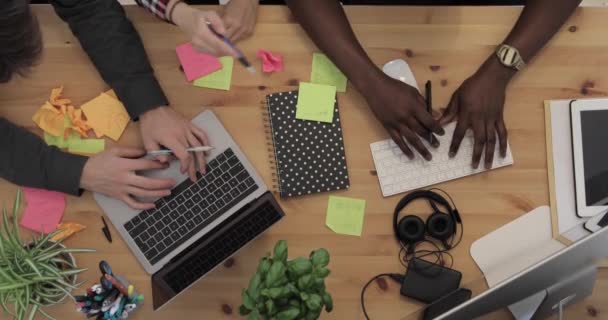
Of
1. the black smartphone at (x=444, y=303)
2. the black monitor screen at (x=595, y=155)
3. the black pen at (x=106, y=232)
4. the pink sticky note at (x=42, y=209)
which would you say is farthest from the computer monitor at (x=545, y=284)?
the pink sticky note at (x=42, y=209)

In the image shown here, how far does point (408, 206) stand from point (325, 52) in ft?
1.20

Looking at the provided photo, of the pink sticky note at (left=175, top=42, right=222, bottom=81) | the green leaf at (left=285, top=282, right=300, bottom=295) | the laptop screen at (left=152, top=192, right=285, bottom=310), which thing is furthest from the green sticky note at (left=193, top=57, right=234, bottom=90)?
the green leaf at (left=285, top=282, right=300, bottom=295)

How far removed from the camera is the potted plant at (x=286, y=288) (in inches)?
29.5

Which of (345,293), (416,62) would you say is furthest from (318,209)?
(416,62)

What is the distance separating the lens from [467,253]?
101 centimetres

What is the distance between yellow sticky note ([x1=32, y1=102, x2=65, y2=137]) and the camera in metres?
1.08

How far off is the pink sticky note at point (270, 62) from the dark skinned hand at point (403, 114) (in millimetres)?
204

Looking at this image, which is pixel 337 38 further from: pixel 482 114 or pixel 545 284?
pixel 545 284

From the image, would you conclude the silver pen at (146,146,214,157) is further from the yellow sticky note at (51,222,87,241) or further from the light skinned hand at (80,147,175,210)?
the yellow sticky note at (51,222,87,241)

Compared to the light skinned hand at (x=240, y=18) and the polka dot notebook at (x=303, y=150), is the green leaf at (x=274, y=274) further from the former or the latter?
the light skinned hand at (x=240, y=18)

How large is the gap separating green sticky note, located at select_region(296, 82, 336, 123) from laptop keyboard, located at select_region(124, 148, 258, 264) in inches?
7.0

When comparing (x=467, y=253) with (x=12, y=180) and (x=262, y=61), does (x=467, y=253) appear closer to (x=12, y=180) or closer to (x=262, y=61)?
(x=262, y=61)

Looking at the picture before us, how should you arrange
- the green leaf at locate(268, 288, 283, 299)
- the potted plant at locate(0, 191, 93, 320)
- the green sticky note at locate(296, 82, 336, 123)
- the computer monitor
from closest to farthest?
the computer monitor
the green leaf at locate(268, 288, 283, 299)
the potted plant at locate(0, 191, 93, 320)
the green sticky note at locate(296, 82, 336, 123)

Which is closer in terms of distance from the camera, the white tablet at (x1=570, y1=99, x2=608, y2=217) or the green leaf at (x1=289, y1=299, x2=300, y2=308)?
the green leaf at (x1=289, y1=299, x2=300, y2=308)
